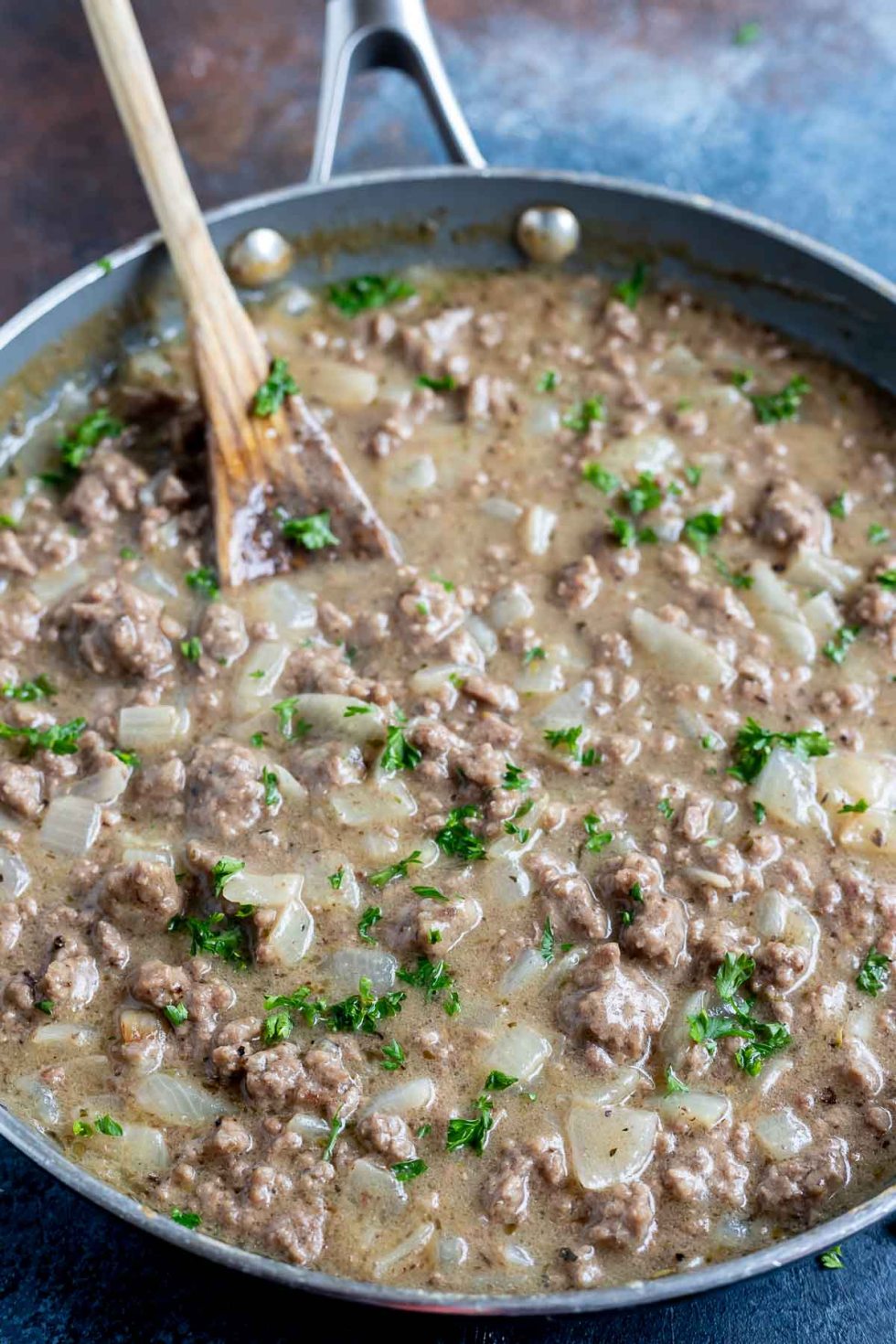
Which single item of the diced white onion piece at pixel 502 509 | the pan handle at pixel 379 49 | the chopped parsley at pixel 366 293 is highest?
the pan handle at pixel 379 49

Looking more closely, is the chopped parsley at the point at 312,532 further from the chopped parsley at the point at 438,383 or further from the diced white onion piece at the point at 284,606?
the chopped parsley at the point at 438,383

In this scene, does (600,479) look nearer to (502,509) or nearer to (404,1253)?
(502,509)

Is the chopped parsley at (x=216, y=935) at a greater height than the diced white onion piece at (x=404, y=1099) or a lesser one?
greater

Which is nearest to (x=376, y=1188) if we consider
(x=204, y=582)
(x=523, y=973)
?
(x=523, y=973)

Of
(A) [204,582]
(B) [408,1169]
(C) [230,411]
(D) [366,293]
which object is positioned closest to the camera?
(B) [408,1169]

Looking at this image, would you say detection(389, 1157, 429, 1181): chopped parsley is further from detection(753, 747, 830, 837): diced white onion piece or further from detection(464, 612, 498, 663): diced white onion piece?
detection(464, 612, 498, 663): diced white onion piece

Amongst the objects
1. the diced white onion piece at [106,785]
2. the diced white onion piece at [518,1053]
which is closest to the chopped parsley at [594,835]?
the diced white onion piece at [518,1053]

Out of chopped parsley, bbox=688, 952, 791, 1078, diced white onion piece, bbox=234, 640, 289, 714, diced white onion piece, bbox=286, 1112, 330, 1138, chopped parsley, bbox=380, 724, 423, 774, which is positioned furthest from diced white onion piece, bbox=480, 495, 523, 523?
diced white onion piece, bbox=286, 1112, 330, 1138
